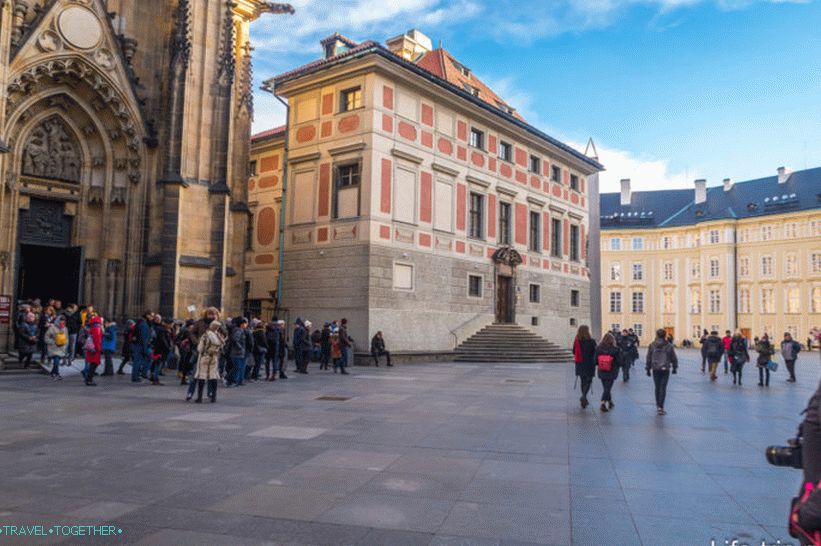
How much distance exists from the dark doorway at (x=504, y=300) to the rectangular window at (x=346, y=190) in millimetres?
9863

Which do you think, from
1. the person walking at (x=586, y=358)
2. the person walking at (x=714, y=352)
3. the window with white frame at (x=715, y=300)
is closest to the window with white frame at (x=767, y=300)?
the window with white frame at (x=715, y=300)

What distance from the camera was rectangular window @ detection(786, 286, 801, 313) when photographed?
225 feet

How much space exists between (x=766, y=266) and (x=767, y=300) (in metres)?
3.79

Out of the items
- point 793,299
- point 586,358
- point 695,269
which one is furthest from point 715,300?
point 586,358

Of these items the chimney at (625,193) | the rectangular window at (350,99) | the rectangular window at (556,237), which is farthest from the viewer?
the chimney at (625,193)

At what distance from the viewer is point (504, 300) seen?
3341cm

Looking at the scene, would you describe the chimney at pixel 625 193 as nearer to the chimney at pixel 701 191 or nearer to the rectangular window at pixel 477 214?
the chimney at pixel 701 191

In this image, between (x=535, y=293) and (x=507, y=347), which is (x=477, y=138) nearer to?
(x=535, y=293)

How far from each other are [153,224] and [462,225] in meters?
14.6

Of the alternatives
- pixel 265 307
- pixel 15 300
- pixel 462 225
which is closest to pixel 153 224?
pixel 15 300

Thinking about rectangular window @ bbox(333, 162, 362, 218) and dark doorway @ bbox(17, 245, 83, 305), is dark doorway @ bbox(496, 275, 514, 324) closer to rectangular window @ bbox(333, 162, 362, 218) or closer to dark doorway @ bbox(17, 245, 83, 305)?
rectangular window @ bbox(333, 162, 362, 218)

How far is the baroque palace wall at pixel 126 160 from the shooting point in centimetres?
1970

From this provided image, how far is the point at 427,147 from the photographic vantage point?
28719 mm

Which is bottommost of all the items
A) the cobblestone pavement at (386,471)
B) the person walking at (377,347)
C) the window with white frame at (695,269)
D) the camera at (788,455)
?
the cobblestone pavement at (386,471)
